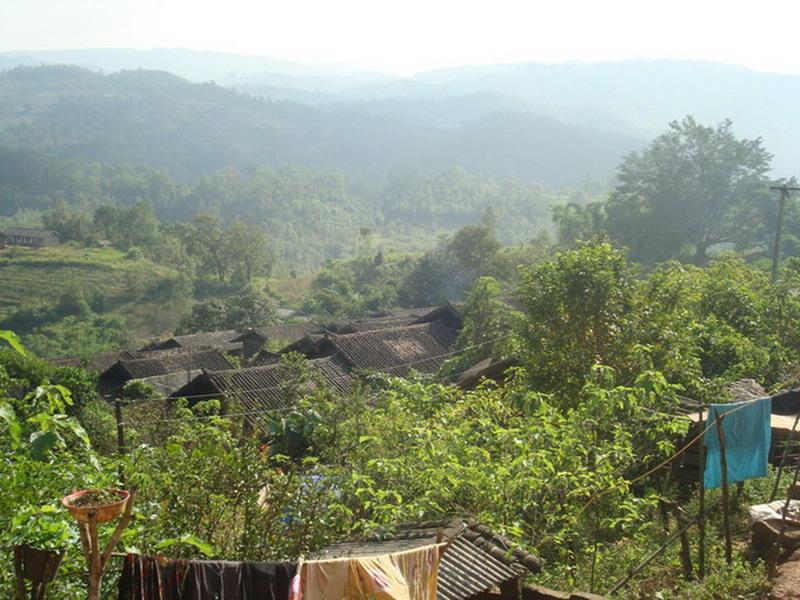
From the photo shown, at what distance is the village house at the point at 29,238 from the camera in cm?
7704

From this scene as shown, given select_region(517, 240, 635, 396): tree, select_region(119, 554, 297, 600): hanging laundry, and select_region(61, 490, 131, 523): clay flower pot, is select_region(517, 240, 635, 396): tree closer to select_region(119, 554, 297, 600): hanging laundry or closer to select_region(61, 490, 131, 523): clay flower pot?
select_region(119, 554, 297, 600): hanging laundry

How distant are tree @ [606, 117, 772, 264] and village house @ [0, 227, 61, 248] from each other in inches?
1840

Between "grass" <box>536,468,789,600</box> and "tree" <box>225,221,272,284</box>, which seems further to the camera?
"tree" <box>225,221,272,284</box>

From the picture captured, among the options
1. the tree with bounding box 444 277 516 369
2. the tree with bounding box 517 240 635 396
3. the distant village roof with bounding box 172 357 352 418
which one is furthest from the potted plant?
the tree with bounding box 444 277 516 369

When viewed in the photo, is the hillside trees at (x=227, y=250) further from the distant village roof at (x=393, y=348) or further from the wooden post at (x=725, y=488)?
the wooden post at (x=725, y=488)

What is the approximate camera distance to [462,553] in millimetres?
8039

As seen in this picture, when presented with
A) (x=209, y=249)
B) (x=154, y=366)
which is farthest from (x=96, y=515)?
(x=209, y=249)

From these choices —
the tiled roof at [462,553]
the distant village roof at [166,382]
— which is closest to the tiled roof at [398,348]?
the distant village roof at [166,382]

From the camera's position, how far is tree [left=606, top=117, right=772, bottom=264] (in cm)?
6088

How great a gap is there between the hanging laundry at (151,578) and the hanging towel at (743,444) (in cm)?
692

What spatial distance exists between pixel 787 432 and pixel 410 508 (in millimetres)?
6469

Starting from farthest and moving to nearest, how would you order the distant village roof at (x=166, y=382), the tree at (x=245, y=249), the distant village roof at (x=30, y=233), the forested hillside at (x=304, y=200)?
the forested hillside at (x=304, y=200) → the distant village roof at (x=30, y=233) → the tree at (x=245, y=249) → the distant village roof at (x=166, y=382)

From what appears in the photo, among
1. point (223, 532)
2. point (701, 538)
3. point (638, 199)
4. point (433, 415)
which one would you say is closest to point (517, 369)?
point (433, 415)

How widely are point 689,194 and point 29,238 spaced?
53875 mm
